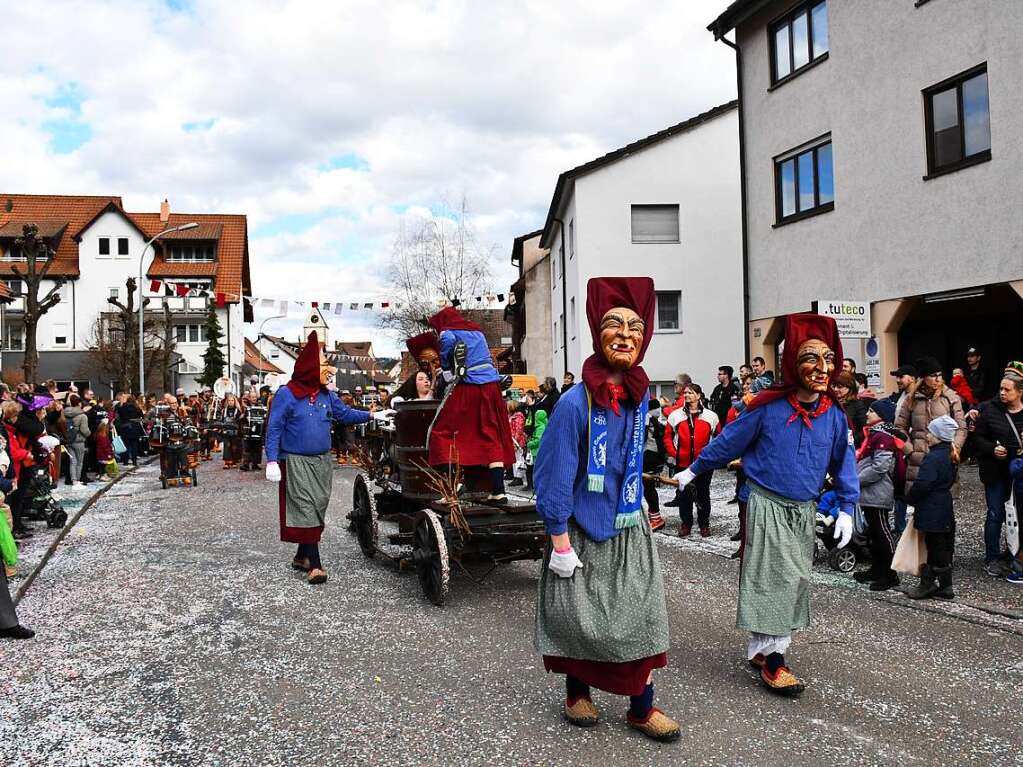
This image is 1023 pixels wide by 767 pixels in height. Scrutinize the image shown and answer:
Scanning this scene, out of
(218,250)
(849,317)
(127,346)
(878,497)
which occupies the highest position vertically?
(218,250)

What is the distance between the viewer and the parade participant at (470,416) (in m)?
7.53

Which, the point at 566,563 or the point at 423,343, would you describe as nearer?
the point at 566,563

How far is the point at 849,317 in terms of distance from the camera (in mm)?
12438

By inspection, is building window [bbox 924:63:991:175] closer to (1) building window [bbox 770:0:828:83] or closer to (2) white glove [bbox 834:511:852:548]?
(1) building window [bbox 770:0:828:83]

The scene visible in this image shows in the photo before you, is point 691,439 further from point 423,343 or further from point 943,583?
point 943,583

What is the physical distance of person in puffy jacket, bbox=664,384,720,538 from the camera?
1059cm

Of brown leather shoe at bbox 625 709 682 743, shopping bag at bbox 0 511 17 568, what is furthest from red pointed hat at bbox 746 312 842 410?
shopping bag at bbox 0 511 17 568

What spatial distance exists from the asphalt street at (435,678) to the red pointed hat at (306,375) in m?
1.67

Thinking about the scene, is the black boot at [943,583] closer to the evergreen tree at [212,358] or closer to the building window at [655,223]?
the building window at [655,223]

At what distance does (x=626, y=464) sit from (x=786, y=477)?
1.19m

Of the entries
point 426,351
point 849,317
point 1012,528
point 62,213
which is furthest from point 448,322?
point 62,213

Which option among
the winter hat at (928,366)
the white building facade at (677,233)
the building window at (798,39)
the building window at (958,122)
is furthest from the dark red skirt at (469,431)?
the white building facade at (677,233)

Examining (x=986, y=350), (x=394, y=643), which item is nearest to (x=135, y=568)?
(x=394, y=643)

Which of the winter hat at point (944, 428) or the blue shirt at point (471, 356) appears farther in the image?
the blue shirt at point (471, 356)
